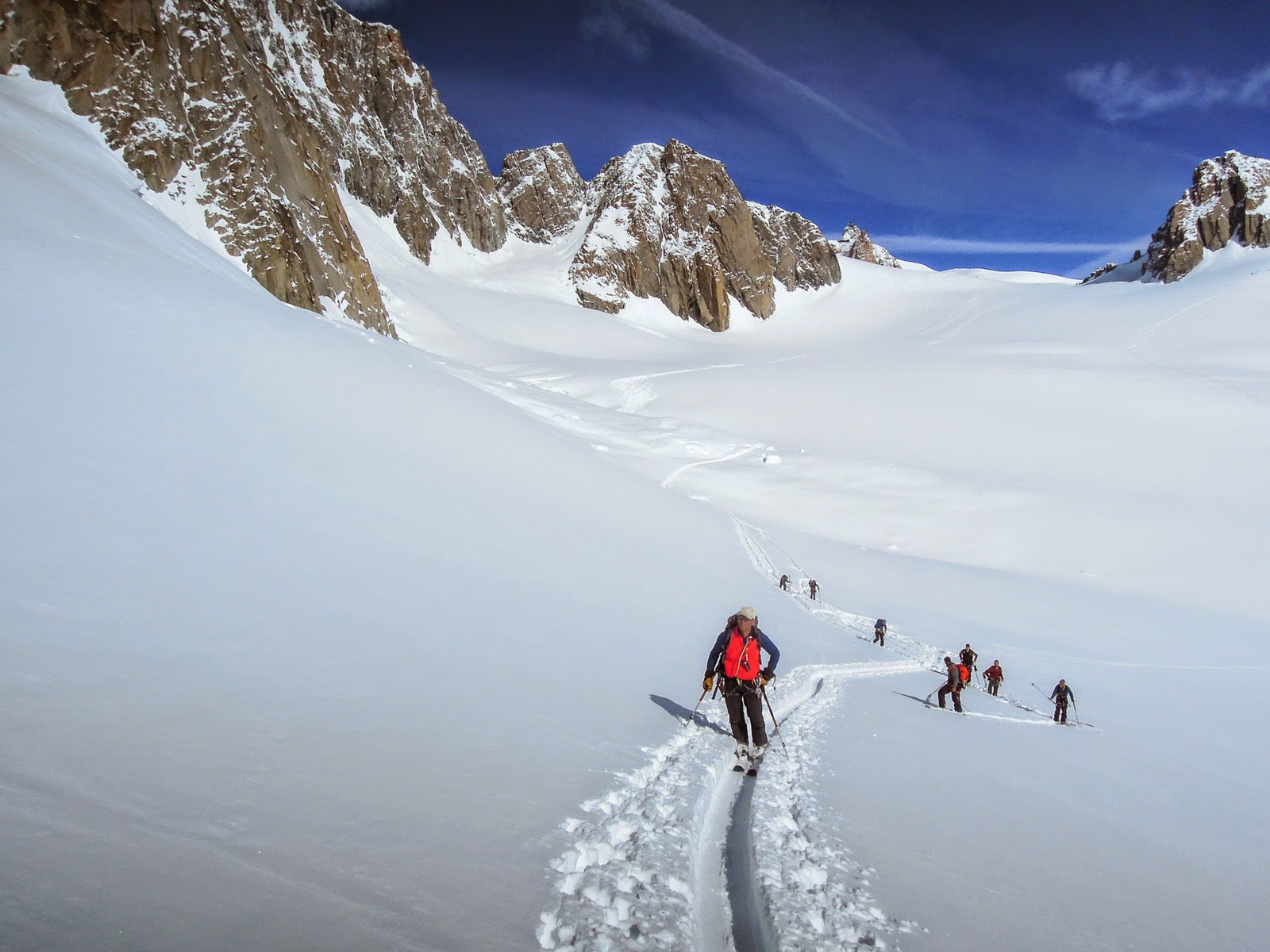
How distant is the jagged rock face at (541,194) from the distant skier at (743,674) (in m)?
119

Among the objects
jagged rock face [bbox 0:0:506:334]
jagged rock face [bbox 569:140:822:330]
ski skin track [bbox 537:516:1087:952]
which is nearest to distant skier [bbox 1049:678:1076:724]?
ski skin track [bbox 537:516:1087:952]

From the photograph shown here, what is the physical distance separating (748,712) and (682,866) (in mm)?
2322

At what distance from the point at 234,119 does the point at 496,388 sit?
18.3 metres

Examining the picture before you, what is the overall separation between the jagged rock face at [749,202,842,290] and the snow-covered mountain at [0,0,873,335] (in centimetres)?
36

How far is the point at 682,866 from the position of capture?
3842 mm

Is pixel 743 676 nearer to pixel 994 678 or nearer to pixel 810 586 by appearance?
pixel 994 678

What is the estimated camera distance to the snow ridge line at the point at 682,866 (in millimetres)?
3213

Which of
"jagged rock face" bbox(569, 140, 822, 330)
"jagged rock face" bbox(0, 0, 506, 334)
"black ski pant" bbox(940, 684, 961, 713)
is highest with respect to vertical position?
"jagged rock face" bbox(569, 140, 822, 330)

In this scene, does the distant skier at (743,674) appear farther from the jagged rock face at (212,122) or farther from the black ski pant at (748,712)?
the jagged rock face at (212,122)

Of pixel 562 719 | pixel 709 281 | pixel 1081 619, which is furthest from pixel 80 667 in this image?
pixel 709 281

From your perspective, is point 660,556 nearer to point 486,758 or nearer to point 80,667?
point 486,758

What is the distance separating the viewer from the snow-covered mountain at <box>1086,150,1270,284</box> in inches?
3625

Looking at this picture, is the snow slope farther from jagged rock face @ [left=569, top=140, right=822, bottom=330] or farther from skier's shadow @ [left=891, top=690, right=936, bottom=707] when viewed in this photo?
jagged rock face @ [left=569, top=140, right=822, bottom=330]

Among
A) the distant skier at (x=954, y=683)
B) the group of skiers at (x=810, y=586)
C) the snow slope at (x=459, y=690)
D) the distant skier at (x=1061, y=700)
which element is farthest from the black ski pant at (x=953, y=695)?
the group of skiers at (x=810, y=586)
